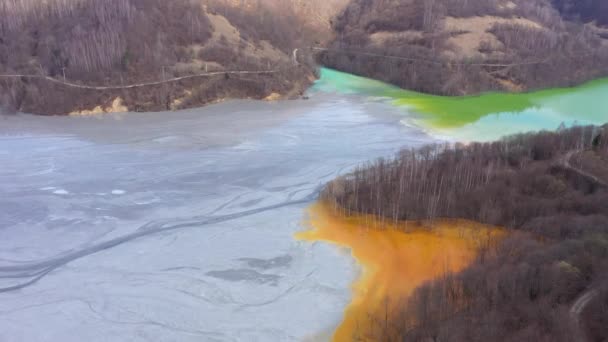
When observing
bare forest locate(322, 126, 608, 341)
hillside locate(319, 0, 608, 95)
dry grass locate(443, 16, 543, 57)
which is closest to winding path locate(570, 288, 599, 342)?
bare forest locate(322, 126, 608, 341)

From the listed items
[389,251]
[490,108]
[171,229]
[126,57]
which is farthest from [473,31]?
[171,229]

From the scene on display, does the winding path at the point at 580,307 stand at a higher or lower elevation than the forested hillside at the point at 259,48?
lower

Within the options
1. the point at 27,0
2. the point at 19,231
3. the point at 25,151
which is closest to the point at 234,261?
the point at 19,231

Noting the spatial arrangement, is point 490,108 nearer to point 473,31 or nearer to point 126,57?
point 473,31

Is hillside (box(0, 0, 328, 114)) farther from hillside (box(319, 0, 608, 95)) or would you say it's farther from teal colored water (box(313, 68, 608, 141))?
hillside (box(319, 0, 608, 95))

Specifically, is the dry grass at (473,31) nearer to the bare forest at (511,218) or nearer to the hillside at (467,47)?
the hillside at (467,47)

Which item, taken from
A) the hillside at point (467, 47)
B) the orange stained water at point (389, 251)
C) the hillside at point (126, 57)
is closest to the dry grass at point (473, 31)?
the hillside at point (467, 47)
